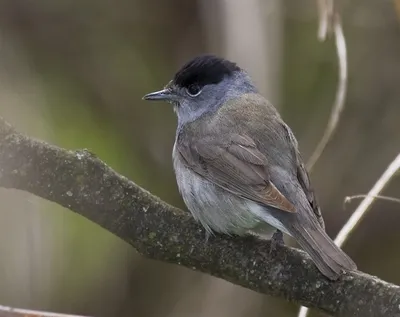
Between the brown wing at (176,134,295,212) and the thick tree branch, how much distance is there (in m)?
0.66

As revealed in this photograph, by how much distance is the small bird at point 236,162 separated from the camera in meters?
3.50

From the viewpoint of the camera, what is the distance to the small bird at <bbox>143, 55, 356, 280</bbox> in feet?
11.5

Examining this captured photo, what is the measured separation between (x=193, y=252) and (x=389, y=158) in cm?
404

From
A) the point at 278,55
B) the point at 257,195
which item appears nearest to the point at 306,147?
the point at 278,55

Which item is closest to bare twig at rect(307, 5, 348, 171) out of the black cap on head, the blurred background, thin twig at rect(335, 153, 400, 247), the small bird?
the small bird

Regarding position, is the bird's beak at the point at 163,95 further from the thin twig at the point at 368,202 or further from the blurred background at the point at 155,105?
the thin twig at the point at 368,202

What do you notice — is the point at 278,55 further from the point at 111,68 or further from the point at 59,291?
the point at 59,291

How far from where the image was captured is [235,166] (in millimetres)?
3814

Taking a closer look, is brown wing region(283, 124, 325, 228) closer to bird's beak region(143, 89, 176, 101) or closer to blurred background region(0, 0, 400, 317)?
bird's beak region(143, 89, 176, 101)

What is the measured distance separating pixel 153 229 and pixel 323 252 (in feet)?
2.17

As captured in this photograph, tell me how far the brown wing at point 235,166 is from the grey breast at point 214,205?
0.15 ft

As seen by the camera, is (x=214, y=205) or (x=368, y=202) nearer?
(x=368, y=202)

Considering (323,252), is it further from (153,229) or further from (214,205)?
→ (214,205)

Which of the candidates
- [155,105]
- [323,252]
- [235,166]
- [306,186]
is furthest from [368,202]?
[155,105]
